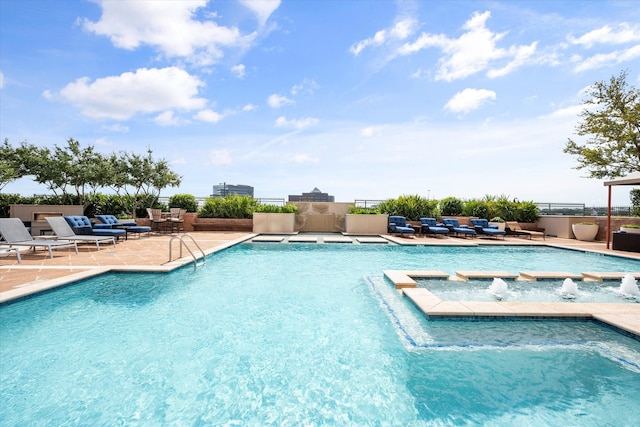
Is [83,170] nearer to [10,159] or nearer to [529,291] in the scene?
[10,159]

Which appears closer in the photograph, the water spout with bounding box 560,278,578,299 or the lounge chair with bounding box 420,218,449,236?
the water spout with bounding box 560,278,578,299

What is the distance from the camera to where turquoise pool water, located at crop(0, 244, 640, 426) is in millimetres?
2439

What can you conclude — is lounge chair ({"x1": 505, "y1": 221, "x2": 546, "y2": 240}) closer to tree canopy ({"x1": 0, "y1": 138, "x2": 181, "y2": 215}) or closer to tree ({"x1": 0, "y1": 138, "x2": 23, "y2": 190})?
tree canopy ({"x1": 0, "y1": 138, "x2": 181, "y2": 215})

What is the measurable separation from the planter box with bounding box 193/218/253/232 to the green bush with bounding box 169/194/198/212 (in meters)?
1.33

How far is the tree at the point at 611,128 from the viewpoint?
16766mm

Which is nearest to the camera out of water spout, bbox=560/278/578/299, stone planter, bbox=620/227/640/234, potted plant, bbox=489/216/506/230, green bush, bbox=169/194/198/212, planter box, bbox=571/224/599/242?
water spout, bbox=560/278/578/299

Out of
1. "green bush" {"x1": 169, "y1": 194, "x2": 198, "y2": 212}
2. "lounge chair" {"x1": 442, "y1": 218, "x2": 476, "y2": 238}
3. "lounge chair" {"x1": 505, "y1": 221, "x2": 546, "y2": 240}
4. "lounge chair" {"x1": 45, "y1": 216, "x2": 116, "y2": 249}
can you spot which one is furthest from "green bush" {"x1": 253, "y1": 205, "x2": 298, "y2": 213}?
"lounge chair" {"x1": 505, "y1": 221, "x2": 546, "y2": 240}

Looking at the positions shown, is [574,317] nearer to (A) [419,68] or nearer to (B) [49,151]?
(A) [419,68]

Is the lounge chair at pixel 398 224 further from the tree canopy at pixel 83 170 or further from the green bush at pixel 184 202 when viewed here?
the tree canopy at pixel 83 170

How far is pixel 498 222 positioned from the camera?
50.6 ft

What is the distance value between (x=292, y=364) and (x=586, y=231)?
1563cm

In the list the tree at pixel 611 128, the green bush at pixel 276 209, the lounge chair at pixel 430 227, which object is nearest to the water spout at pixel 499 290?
the lounge chair at pixel 430 227

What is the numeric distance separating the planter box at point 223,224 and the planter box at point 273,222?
2.87 ft

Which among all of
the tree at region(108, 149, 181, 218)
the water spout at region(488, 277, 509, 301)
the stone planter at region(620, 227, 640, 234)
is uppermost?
the tree at region(108, 149, 181, 218)
